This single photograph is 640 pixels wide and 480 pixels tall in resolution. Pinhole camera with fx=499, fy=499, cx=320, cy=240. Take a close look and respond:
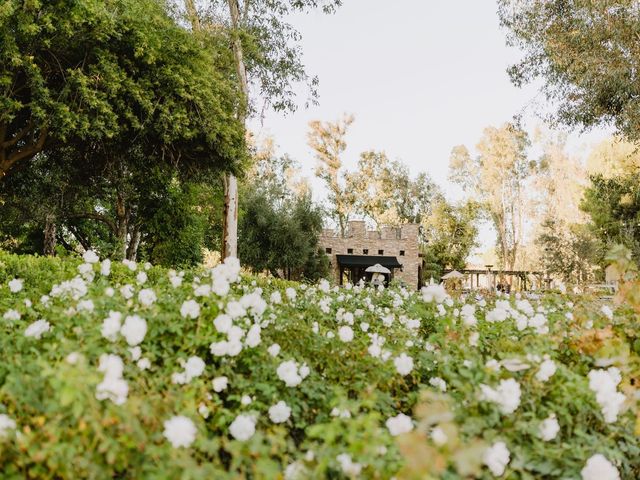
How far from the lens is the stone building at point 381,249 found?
27109 mm

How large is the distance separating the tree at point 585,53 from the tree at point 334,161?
2329cm

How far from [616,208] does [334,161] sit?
2050 cm

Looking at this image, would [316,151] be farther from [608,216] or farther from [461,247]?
[608,216]

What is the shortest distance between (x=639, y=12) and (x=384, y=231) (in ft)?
52.9

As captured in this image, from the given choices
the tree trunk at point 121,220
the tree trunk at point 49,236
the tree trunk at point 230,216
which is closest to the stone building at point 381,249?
the tree trunk at point 121,220

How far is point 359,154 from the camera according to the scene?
43.0 metres

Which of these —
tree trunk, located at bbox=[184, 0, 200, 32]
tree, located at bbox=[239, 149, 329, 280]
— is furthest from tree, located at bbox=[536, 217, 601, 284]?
tree trunk, located at bbox=[184, 0, 200, 32]

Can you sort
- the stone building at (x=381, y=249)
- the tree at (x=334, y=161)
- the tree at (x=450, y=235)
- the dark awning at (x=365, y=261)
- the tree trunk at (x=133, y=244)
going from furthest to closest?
the tree at (x=334, y=161) → the tree at (x=450, y=235) → the stone building at (x=381, y=249) → the dark awning at (x=365, y=261) → the tree trunk at (x=133, y=244)

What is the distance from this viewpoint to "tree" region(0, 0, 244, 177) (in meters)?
9.77

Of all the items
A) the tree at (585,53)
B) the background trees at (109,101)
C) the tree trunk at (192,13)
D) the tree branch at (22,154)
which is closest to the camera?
the background trees at (109,101)

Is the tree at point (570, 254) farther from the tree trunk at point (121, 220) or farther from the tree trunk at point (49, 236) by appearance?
the tree trunk at point (49, 236)

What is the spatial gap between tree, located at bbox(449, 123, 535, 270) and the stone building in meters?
14.5

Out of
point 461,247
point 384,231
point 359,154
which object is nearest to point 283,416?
point 384,231

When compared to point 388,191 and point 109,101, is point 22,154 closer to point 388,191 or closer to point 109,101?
point 109,101
